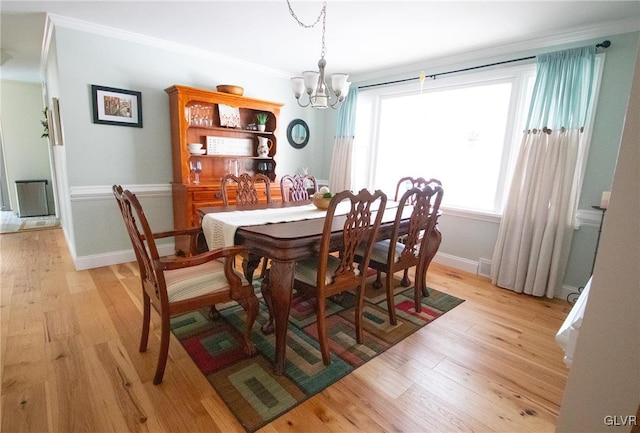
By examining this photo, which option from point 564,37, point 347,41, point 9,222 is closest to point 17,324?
point 347,41

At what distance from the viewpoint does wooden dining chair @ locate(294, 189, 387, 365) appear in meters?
1.67

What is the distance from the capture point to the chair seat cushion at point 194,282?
1.56 m

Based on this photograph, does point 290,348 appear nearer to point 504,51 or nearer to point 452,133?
point 452,133

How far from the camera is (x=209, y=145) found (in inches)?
143

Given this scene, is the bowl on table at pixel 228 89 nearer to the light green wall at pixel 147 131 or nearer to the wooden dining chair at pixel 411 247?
the light green wall at pixel 147 131

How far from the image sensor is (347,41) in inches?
117

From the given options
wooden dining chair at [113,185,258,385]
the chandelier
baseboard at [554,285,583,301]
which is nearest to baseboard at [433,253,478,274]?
baseboard at [554,285,583,301]

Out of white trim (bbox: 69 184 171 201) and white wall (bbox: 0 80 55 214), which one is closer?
white trim (bbox: 69 184 171 201)

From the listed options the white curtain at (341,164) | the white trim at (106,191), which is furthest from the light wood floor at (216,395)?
the white curtain at (341,164)

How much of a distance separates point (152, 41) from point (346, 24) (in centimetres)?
206

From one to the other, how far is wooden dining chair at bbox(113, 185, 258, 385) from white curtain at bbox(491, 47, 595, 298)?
2.58m

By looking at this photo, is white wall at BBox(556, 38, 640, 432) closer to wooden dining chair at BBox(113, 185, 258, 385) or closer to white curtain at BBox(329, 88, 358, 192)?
wooden dining chair at BBox(113, 185, 258, 385)

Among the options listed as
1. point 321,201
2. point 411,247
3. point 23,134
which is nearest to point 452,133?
point 411,247

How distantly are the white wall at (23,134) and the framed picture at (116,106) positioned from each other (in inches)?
A: 146
